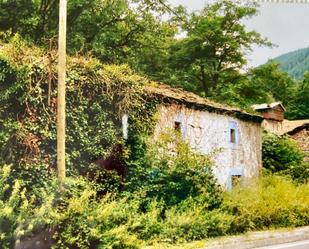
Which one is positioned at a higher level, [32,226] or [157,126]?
[157,126]

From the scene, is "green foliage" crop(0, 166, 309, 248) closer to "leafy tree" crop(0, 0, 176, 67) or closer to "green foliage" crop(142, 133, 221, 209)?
"green foliage" crop(142, 133, 221, 209)

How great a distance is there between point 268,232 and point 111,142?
5.73 m

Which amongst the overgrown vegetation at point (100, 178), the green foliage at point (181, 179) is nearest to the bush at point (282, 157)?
the overgrown vegetation at point (100, 178)

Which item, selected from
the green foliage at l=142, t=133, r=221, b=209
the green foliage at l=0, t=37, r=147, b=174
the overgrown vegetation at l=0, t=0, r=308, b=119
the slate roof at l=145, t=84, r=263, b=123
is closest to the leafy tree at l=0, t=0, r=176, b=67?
the overgrown vegetation at l=0, t=0, r=308, b=119

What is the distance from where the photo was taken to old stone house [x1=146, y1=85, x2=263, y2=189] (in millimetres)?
18812

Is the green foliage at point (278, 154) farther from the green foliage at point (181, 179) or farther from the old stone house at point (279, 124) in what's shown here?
the green foliage at point (181, 179)

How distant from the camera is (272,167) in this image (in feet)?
93.0

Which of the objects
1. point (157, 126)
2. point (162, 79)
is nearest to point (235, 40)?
point (162, 79)

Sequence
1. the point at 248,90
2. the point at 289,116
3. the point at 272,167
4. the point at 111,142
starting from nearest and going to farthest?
the point at 111,142
the point at 272,167
the point at 248,90
the point at 289,116

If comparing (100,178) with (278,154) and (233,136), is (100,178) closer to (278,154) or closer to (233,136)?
(233,136)

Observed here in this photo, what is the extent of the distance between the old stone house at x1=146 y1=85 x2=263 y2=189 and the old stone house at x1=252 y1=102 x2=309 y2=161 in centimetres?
1660

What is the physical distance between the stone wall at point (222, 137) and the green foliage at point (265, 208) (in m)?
2.43

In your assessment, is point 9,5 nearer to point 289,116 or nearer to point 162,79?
point 162,79

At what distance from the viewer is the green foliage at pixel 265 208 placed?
48.8 feet
